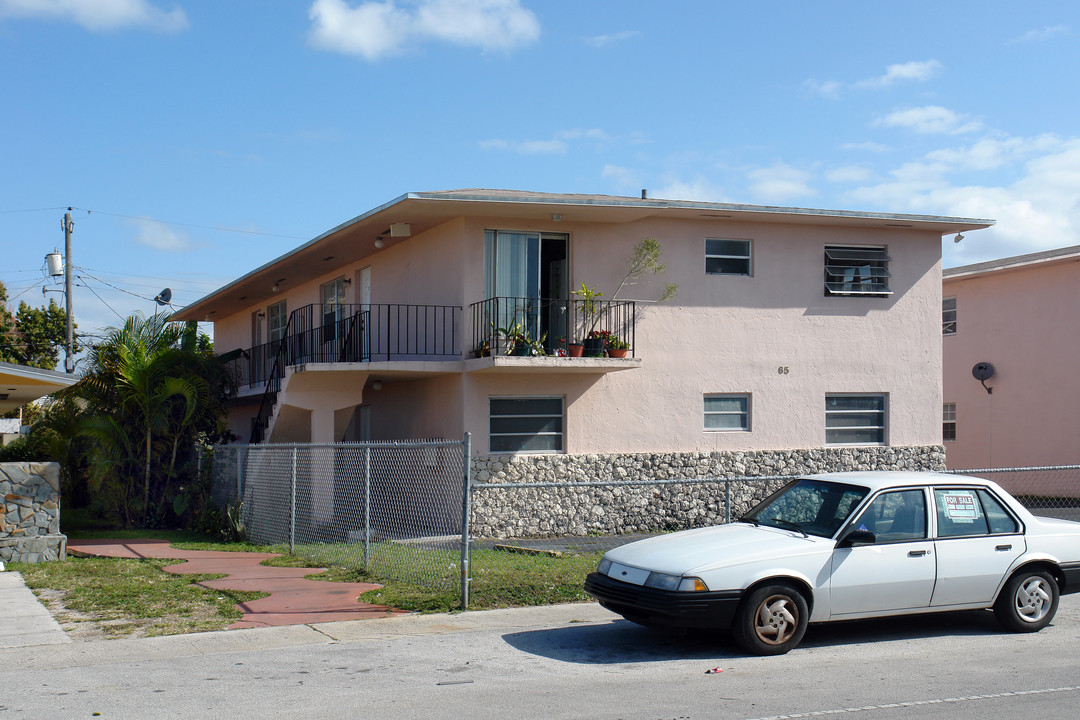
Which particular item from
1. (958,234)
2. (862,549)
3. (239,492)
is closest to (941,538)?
(862,549)

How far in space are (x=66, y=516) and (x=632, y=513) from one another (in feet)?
36.2

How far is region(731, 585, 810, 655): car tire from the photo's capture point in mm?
7734

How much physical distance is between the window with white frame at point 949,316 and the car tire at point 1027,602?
19275 mm

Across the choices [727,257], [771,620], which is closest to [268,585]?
[771,620]

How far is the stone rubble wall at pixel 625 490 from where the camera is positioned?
17.1 metres

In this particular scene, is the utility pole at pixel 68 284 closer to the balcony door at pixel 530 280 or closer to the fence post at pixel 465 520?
the balcony door at pixel 530 280

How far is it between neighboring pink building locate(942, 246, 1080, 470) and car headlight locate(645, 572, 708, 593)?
1929 cm

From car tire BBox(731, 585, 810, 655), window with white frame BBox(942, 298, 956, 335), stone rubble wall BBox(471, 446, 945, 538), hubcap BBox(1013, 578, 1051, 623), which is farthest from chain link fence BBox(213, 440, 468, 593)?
window with white frame BBox(942, 298, 956, 335)

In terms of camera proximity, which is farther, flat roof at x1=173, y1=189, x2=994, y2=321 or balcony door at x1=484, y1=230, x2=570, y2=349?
balcony door at x1=484, y1=230, x2=570, y2=349

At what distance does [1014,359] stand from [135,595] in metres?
21.5

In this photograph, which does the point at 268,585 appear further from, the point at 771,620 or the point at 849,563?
the point at 849,563

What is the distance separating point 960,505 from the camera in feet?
28.5

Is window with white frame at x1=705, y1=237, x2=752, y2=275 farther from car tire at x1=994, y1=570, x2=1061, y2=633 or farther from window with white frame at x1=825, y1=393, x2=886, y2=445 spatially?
car tire at x1=994, y1=570, x2=1061, y2=633

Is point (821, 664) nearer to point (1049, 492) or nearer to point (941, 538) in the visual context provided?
point (941, 538)
